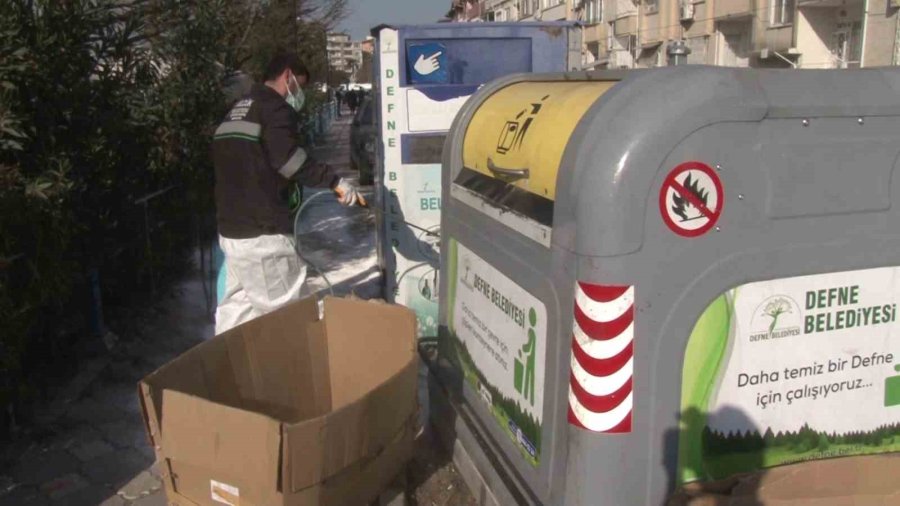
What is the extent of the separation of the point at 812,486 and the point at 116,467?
3.00 m

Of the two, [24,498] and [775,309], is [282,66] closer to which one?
[24,498]

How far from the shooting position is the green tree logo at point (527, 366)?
8.43 feet

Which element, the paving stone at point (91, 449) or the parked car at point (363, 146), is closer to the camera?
the paving stone at point (91, 449)

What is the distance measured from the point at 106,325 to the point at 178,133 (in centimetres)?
155

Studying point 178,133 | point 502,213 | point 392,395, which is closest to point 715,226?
point 502,213

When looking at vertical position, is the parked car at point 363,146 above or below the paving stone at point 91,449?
above

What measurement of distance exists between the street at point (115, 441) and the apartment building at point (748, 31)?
16771 mm

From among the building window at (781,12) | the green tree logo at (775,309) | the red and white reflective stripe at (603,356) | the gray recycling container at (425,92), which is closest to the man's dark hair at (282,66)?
the gray recycling container at (425,92)

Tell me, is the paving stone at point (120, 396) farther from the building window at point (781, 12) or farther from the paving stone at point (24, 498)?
the building window at point (781, 12)

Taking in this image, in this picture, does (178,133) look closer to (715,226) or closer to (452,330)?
(452,330)

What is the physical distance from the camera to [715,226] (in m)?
2.15

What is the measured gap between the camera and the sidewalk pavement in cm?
365

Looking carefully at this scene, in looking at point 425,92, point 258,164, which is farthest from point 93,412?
point 425,92

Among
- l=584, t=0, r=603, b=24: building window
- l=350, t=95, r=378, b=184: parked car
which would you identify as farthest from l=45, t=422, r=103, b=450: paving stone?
l=584, t=0, r=603, b=24: building window
